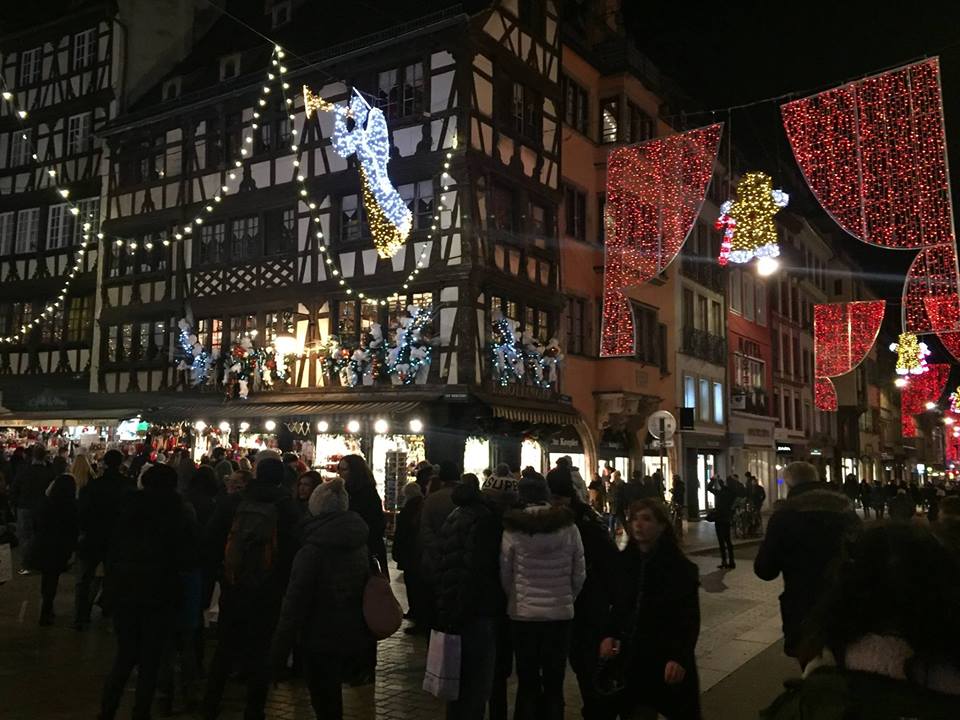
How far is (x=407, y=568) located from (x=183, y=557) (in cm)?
413

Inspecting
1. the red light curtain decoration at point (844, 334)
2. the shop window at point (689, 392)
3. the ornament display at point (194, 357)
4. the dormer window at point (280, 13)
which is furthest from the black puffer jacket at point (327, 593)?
the red light curtain decoration at point (844, 334)

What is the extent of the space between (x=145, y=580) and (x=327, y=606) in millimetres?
1519

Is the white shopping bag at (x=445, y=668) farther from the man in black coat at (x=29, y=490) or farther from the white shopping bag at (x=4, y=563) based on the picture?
the man in black coat at (x=29, y=490)

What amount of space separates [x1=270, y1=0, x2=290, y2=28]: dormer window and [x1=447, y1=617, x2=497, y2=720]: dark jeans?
24611mm

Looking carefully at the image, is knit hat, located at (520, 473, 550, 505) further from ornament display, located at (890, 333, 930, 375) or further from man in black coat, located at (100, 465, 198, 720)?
ornament display, located at (890, 333, 930, 375)

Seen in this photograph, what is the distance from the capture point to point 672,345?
30.0m

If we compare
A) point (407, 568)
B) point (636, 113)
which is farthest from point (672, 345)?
point (407, 568)

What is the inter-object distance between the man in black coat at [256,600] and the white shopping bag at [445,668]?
1.14 meters

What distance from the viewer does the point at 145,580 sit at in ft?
19.2

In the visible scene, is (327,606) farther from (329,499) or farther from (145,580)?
(145,580)

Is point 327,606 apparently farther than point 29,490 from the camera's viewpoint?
No

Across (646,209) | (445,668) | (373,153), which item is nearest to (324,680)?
(445,668)

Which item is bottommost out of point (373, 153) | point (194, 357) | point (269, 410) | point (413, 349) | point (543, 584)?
point (543, 584)

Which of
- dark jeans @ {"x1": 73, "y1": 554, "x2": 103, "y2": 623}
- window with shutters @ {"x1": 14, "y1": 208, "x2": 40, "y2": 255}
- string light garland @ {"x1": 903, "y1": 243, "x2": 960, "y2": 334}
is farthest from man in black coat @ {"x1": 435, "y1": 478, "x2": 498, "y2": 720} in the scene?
window with shutters @ {"x1": 14, "y1": 208, "x2": 40, "y2": 255}
